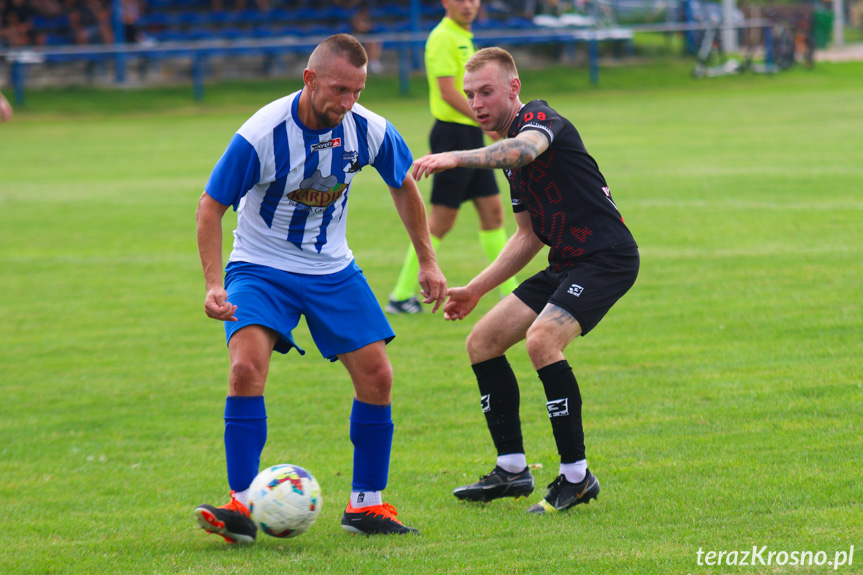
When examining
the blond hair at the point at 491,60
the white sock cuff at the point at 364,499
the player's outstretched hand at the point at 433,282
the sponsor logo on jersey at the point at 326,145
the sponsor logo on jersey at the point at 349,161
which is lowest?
the white sock cuff at the point at 364,499

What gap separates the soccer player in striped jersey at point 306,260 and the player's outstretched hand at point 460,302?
0.21 m

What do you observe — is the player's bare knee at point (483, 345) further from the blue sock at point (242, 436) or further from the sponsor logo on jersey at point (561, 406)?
the blue sock at point (242, 436)

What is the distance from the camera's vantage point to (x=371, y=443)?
452cm

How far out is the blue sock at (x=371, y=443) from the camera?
14.8 ft

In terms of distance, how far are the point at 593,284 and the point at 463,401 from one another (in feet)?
6.70

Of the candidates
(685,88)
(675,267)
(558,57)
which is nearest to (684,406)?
(675,267)

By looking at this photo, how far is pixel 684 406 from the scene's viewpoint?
586 cm

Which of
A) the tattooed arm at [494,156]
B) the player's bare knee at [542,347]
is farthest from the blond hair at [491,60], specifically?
the player's bare knee at [542,347]

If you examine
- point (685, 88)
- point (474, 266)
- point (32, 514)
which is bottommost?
point (685, 88)

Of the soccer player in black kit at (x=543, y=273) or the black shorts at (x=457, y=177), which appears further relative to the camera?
the black shorts at (x=457, y=177)

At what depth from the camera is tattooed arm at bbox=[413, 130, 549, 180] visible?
4.09m

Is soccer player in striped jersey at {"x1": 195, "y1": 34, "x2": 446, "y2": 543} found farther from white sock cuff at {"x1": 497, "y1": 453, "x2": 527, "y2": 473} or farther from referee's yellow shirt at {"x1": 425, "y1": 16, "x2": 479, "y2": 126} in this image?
referee's yellow shirt at {"x1": 425, "y1": 16, "x2": 479, "y2": 126}

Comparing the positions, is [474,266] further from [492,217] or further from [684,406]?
[684,406]

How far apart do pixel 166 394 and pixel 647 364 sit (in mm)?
3241
